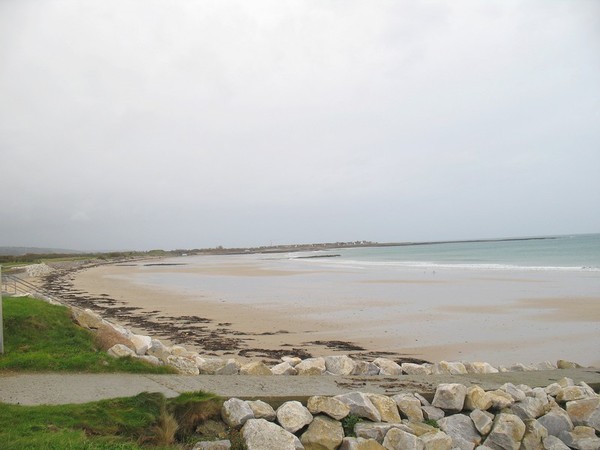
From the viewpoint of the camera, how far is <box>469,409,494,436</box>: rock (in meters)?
6.05

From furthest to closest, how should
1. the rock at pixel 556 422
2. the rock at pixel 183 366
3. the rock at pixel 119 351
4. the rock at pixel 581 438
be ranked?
the rock at pixel 119 351 < the rock at pixel 183 366 < the rock at pixel 556 422 < the rock at pixel 581 438

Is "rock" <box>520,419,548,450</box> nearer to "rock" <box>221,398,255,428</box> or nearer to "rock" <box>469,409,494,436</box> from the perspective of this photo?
"rock" <box>469,409,494,436</box>

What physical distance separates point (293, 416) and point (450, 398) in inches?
82.6

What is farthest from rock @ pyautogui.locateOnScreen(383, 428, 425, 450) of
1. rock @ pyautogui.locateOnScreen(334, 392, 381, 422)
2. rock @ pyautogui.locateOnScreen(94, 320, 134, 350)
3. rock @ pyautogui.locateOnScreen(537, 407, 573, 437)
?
rock @ pyautogui.locateOnScreen(94, 320, 134, 350)

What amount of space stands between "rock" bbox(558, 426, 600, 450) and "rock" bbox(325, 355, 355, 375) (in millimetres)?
3092

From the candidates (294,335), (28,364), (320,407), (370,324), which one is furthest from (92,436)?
(370,324)

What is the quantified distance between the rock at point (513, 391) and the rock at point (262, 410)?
320cm

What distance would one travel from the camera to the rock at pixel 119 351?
302 inches

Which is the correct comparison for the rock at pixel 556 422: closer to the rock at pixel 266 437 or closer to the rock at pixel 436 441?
the rock at pixel 436 441

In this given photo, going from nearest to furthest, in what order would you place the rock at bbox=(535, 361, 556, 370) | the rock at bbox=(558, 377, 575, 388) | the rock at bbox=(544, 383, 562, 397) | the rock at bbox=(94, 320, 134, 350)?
the rock at bbox=(544, 383, 562, 397) → the rock at bbox=(558, 377, 575, 388) → the rock at bbox=(94, 320, 134, 350) → the rock at bbox=(535, 361, 556, 370)

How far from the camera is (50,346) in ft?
25.5

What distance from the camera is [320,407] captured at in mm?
5766

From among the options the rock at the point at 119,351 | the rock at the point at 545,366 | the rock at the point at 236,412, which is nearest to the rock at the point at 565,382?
the rock at the point at 545,366

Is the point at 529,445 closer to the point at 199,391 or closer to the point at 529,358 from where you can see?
the point at 199,391
